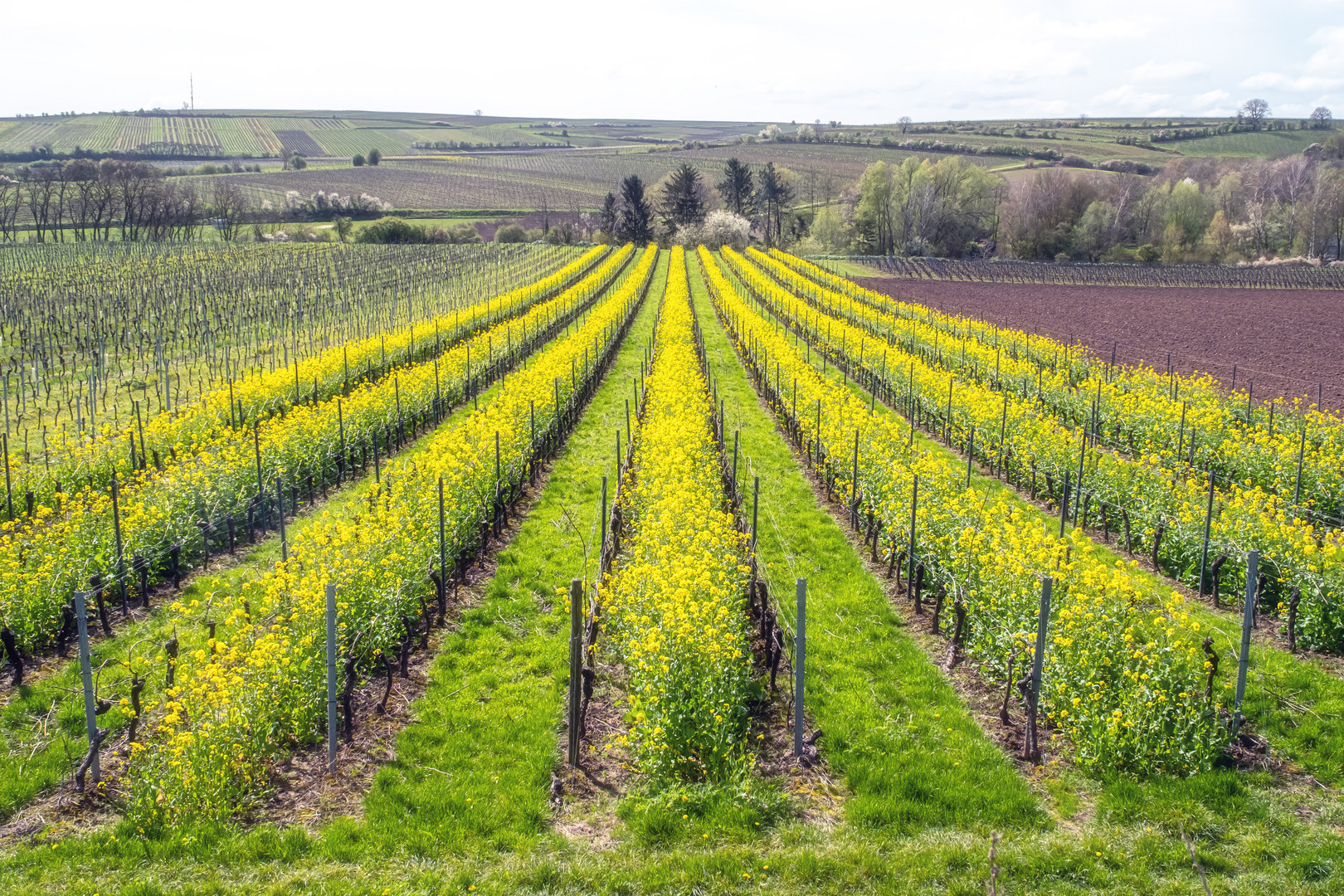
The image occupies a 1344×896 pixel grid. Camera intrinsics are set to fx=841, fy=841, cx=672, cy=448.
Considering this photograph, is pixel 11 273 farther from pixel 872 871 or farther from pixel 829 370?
pixel 872 871

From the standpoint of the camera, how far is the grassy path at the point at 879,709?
22.6 feet

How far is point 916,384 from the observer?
2208 centimetres

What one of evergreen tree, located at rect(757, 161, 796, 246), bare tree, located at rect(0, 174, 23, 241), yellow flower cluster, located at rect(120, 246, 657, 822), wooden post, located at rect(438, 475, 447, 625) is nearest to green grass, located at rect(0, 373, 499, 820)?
yellow flower cluster, located at rect(120, 246, 657, 822)

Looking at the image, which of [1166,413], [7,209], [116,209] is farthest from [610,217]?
[1166,413]

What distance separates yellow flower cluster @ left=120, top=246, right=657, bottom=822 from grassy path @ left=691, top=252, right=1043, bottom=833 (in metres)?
4.51

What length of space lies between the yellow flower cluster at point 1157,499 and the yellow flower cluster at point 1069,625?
1.07 meters

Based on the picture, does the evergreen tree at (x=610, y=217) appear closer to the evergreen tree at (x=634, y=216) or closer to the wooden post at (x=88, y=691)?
the evergreen tree at (x=634, y=216)

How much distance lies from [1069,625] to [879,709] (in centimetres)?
199

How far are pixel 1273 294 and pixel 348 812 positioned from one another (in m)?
69.4

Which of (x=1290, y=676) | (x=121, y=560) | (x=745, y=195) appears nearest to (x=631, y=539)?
(x=121, y=560)

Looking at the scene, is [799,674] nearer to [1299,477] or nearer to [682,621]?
[682,621]

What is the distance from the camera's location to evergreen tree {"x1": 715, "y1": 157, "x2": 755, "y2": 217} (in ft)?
328

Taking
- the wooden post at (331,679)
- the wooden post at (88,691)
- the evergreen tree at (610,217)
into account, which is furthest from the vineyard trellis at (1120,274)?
the wooden post at (88,691)

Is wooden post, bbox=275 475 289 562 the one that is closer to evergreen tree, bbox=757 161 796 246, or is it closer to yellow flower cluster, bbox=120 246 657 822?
yellow flower cluster, bbox=120 246 657 822
